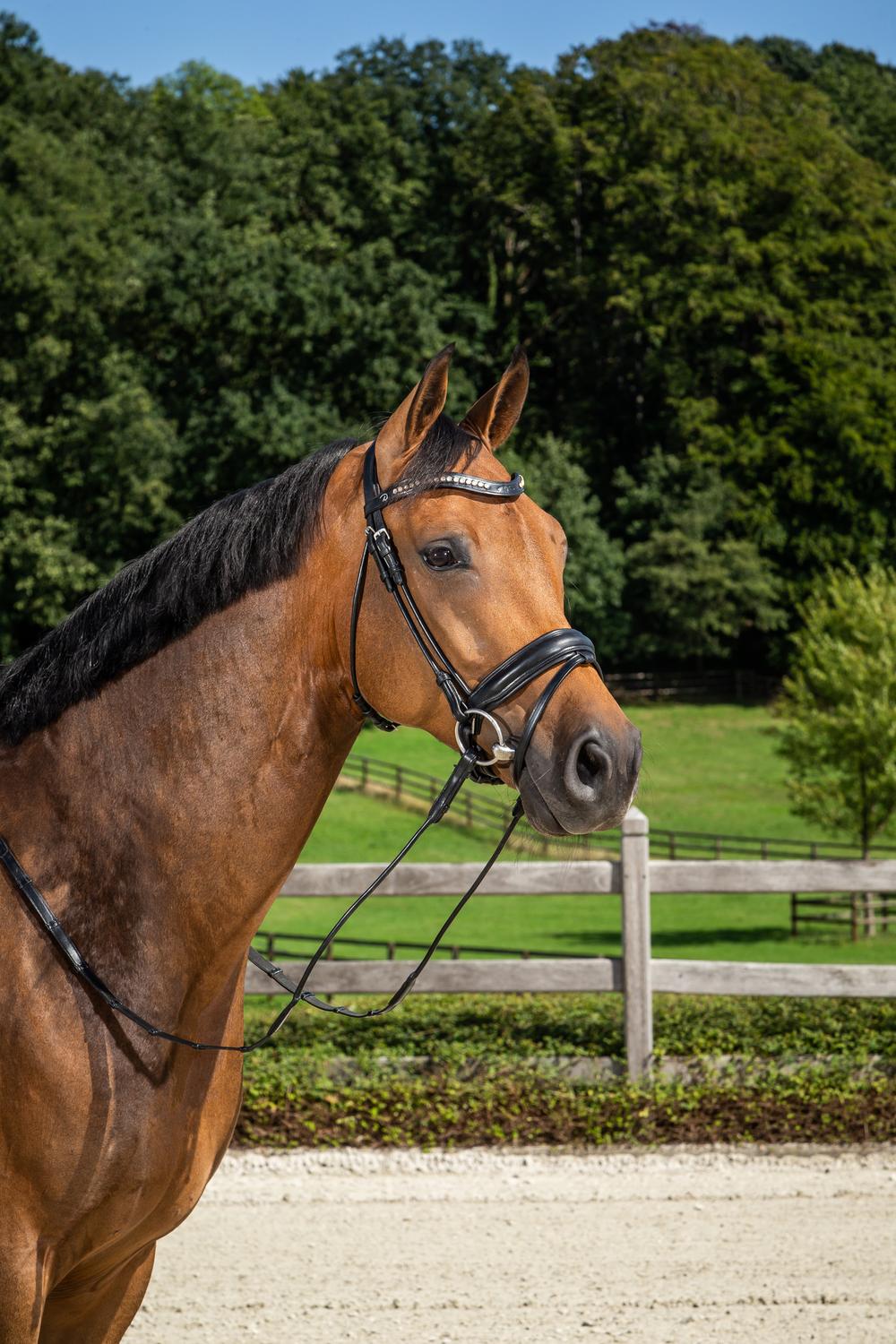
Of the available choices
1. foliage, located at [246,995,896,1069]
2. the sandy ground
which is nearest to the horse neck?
the sandy ground

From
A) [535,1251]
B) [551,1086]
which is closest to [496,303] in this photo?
[551,1086]

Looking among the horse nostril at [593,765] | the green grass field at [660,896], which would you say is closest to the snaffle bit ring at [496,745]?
the horse nostril at [593,765]

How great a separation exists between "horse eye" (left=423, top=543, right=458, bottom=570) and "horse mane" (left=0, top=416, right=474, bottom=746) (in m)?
0.26

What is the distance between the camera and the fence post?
295 inches

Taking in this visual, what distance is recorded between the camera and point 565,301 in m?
48.2

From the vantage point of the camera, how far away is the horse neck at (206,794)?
263cm

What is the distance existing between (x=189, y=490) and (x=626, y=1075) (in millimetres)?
33279

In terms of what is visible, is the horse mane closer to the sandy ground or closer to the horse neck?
the horse neck

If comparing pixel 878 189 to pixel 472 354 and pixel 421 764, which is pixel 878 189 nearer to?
pixel 472 354

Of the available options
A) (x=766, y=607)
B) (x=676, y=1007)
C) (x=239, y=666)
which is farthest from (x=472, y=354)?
(x=239, y=666)

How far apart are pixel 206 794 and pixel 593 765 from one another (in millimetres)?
833

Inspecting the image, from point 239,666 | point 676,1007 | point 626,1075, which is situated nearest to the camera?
point 239,666

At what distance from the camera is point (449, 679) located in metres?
2.47

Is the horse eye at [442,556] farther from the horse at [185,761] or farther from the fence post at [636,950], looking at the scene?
the fence post at [636,950]
